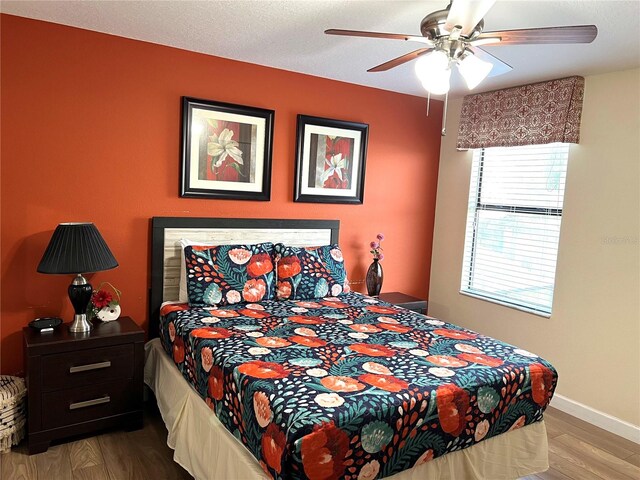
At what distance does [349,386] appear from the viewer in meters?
1.91

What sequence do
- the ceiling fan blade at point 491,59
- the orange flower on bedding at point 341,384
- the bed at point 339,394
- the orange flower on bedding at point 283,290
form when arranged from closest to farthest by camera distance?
the bed at point 339,394 → the orange flower on bedding at point 341,384 → the ceiling fan blade at point 491,59 → the orange flower on bedding at point 283,290

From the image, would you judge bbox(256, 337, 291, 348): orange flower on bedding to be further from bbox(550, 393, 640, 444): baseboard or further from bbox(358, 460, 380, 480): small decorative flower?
bbox(550, 393, 640, 444): baseboard

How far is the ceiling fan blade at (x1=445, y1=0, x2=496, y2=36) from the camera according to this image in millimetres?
1589

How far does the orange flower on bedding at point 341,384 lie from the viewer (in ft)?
6.16

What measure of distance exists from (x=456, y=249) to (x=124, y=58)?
303 cm

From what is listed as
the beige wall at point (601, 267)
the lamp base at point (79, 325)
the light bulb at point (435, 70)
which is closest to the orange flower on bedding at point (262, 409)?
the lamp base at point (79, 325)

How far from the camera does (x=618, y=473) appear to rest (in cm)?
262

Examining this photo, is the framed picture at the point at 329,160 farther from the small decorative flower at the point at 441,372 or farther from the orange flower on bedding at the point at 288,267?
the small decorative flower at the point at 441,372

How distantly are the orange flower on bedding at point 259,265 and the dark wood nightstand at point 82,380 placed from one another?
790 millimetres

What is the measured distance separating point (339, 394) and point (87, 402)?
1601mm

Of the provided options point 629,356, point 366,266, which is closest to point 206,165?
point 366,266

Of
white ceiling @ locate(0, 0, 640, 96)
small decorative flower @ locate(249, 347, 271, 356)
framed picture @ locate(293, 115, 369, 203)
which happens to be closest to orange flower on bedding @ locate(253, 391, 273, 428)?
small decorative flower @ locate(249, 347, 271, 356)

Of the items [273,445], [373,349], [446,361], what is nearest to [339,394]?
[273,445]

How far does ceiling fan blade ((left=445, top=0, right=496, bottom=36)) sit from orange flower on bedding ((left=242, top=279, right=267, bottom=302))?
6.43ft
